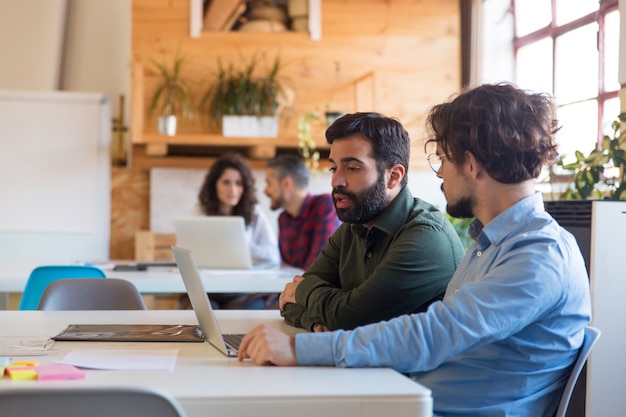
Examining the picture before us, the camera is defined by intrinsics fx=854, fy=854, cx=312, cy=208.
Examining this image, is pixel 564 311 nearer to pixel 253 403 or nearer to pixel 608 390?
pixel 253 403

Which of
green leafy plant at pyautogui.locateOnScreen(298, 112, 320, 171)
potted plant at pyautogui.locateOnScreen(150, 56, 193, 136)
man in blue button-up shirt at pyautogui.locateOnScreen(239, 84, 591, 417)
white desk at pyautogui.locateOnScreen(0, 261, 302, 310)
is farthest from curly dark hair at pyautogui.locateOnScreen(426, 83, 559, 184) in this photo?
potted plant at pyautogui.locateOnScreen(150, 56, 193, 136)

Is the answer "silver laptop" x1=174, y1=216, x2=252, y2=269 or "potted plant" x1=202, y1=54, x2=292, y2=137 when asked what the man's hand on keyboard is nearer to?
"silver laptop" x1=174, y1=216, x2=252, y2=269

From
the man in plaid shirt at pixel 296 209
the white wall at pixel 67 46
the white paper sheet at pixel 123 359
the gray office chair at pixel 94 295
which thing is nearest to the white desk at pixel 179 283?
the gray office chair at pixel 94 295

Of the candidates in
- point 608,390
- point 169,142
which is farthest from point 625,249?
point 169,142

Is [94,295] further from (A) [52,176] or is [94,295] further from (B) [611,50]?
(A) [52,176]

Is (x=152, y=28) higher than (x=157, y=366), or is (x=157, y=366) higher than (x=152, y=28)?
(x=152, y=28)

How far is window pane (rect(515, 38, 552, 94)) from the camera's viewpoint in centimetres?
558

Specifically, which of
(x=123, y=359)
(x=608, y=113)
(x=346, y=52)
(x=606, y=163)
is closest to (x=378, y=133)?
(x=123, y=359)

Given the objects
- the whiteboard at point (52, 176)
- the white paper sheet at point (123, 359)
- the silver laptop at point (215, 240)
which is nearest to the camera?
the white paper sheet at point (123, 359)

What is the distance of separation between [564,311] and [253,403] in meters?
0.67

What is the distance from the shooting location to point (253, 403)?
1.32 m

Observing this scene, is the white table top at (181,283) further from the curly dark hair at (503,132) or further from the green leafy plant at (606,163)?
the curly dark hair at (503,132)

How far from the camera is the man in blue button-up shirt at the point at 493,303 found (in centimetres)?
158

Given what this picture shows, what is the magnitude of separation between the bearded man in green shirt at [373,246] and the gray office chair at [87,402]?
0.89 meters
